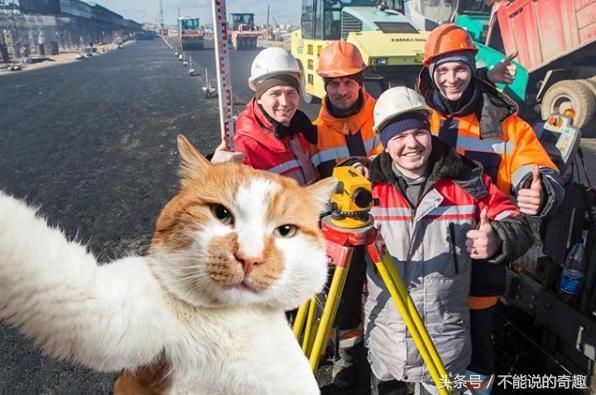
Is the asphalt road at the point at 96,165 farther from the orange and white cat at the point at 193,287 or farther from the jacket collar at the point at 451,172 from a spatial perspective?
the jacket collar at the point at 451,172

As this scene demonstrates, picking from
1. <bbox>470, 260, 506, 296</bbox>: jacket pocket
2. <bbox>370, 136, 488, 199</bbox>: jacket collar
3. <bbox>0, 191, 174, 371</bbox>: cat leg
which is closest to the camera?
<bbox>0, 191, 174, 371</bbox>: cat leg

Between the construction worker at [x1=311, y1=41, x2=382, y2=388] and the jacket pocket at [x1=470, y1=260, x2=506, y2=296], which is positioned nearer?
the jacket pocket at [x1=470, y1=260, x2=506, y2=296]

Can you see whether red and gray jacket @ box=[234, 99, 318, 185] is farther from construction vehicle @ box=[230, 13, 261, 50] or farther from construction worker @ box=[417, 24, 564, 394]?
construction vehicle @ box=[230, 13, 261, 50]

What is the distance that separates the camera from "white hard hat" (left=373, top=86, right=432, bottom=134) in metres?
2.09

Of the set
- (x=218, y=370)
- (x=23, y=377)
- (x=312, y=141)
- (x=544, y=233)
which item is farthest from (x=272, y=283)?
Result: (x=23, y=377)

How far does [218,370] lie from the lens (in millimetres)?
990

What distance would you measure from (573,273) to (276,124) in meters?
2.21

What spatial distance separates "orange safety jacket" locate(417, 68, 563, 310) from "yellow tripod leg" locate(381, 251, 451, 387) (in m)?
0.51

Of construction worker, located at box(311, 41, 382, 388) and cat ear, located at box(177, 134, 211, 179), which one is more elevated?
cat ear, located at box(177, 134, 211, 179)

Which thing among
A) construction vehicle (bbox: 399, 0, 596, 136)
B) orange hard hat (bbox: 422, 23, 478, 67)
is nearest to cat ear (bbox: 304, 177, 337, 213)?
orange hard hat (bbox: 422, 23, 478, 67)

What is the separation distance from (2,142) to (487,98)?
10.9 metres

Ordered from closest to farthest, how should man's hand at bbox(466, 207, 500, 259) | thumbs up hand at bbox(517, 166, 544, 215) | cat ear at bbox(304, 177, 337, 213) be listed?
cat ear at bbox(304, 177, 337, 213) < man's hand at bbox(466, 207, 500, 259) < thumbs up hand at bbox(517, 166, 544, 215)

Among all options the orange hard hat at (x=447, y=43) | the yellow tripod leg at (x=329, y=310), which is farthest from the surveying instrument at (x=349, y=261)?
the orange hard hat at (x=447, y=43)

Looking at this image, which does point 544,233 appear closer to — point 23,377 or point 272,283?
point 272,283
